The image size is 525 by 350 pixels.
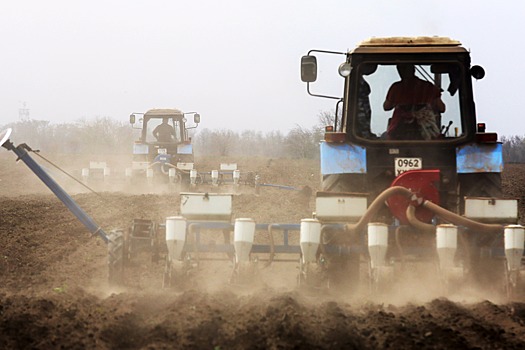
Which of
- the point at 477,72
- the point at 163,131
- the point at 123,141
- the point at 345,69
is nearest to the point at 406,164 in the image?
the point at 345,69

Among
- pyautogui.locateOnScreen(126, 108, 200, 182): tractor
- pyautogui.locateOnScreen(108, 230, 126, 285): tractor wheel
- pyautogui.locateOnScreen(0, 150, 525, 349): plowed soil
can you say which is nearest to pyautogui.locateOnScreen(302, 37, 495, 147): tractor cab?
pyautogui.locateOnScreen(0, 150, 525, 349): plowed soil

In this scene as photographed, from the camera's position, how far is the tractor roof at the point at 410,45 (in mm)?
7609

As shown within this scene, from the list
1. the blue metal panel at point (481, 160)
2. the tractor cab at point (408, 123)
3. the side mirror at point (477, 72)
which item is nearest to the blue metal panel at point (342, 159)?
the tractor cab at point (408, 123)

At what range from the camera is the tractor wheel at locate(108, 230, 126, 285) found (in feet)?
23.0

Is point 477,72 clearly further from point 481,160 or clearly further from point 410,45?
point 481,160

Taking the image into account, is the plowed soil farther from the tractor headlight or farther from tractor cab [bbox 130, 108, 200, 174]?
tractor cab [bbox 130, 108, 200, 174]

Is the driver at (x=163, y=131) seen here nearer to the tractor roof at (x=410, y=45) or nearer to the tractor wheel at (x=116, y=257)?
the tractor roof at (x=410, y=45)

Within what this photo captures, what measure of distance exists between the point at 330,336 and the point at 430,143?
3.19 m

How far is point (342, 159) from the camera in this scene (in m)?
7.43

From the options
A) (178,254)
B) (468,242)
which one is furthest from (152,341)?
(468,242)

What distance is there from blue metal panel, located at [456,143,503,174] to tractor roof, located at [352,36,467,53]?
1.02 m

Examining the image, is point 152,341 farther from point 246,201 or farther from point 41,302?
point 246,201

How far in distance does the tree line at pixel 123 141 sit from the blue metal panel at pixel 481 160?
3512 centimetres

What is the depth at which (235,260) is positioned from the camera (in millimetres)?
6809
